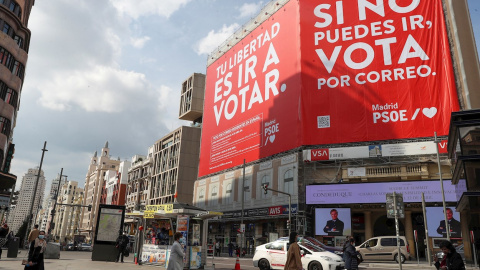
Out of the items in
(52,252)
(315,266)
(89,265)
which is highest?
(315,266)

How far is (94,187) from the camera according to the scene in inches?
4993

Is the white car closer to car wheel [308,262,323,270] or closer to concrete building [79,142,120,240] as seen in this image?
car wheel [308,262,323,270]

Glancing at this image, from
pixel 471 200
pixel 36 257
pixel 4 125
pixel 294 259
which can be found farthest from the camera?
pixel 4 125

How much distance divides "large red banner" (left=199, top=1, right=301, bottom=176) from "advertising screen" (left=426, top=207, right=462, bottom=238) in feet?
45.0

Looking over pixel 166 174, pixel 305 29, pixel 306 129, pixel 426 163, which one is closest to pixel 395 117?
pixel 426 163

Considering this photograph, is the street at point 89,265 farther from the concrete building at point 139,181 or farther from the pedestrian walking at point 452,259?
the concrete building at point 139,181

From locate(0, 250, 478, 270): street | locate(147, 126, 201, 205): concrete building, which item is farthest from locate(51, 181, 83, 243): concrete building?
locate(0, 250, 478, 270): street

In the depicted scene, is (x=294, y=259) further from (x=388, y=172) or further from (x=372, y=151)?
(x=372, y=151)

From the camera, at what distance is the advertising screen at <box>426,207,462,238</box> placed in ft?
99.4

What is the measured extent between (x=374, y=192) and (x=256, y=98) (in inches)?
751

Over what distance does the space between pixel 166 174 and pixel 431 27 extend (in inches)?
2021

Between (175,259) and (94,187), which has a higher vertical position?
(94,187)

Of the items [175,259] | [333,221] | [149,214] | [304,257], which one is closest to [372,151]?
[333,221]

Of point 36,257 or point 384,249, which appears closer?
point 36,257
